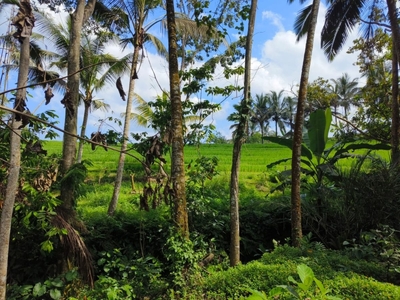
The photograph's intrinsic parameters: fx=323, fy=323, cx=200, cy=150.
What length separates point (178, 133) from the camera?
4371 millimetres

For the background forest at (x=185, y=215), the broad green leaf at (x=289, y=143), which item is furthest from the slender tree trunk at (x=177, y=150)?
the broad green leaf at (x=289, y=143)

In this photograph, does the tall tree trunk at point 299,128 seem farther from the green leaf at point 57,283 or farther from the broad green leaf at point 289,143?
the green leaf at point 57,283

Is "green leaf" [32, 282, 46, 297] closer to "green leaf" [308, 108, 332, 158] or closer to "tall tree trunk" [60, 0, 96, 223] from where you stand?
"tall tree trunk" [60, 0, 96, 223]

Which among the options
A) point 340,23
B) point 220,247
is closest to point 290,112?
point 340,23

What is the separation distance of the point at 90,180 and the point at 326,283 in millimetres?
10879

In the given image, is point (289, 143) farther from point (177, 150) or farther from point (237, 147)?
point (177, 150)

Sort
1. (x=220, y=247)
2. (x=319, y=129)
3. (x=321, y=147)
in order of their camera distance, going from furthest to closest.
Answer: (x=321, y=147) < (x=319, y=129) < (x=220, y=247)

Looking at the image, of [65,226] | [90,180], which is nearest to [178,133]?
[65,226]

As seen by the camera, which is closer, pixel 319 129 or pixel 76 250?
pixel 76 250

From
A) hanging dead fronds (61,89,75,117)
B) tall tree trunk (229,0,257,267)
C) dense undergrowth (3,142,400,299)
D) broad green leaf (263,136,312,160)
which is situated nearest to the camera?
hanging dead fronds (61,89,75,117)

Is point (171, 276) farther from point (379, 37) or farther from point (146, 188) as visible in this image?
point (379, 37)

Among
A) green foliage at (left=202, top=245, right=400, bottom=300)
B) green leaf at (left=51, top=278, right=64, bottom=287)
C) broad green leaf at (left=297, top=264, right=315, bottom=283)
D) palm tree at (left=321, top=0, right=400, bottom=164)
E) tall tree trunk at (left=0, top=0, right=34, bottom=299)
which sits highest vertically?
palm tree at (left=321, top=0, right=400, bottom=164)

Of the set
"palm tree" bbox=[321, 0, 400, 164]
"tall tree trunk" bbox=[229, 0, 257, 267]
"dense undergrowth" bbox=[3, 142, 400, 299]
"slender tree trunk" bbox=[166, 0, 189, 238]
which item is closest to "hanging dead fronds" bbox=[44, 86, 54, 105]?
"dense undergrowth" bbox=[3, 142, 400, 299]

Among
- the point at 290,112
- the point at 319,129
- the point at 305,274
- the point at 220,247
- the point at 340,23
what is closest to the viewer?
the point at 305,274
